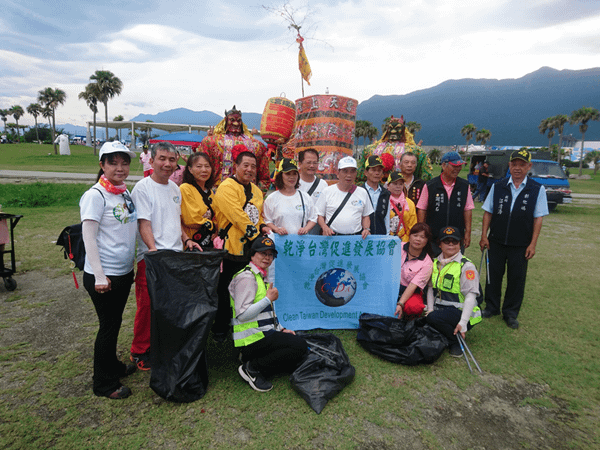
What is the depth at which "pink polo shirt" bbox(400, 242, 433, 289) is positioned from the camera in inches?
139

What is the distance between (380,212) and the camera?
12.5ft

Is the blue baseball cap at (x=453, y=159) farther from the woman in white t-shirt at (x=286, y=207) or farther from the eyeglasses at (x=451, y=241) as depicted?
the woman in white t-shirt at (x=286, y=207)

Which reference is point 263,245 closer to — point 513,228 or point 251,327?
point 251,327

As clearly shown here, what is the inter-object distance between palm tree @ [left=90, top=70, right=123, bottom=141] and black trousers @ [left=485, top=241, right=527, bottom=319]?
45.6 meters

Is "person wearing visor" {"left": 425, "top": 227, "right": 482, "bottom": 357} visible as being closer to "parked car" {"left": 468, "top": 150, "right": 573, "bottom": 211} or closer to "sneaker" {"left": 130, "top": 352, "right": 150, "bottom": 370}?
"sneaker" {"left": 130, "top": 352, "right": 150, "bottom": 370}

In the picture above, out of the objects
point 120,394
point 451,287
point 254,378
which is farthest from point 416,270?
point 120,394

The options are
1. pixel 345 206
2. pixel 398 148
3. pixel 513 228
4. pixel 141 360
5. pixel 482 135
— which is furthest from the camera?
pixel 482 135

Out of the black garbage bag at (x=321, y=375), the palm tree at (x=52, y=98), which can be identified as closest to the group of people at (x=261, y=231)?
the black garbage bag at (x=321, y=375)

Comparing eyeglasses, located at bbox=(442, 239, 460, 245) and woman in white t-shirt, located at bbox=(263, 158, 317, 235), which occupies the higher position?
woman in white t-shirt, located at bbox=(263, 158, 317, 235)

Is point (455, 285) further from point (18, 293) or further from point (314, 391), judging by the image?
point (18, 293)

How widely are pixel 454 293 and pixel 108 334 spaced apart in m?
3.09

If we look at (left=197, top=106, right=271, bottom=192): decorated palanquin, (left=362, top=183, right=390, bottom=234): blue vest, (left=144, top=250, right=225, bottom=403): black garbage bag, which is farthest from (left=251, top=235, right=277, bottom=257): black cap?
(left=197, top=106, right=271, bottom=192): decorated palanquin

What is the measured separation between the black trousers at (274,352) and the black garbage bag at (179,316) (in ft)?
1.38

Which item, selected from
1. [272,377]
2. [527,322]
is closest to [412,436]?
[272,377]
